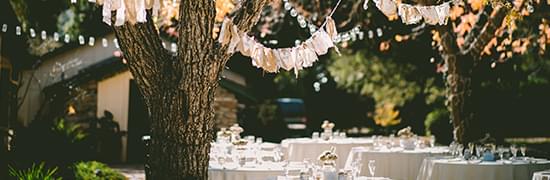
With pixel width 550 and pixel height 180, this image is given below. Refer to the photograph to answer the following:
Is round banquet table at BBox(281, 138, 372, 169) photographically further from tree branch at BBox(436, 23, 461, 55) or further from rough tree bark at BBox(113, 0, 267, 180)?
rough tree bark at BBox(113, 0, 267, 180)

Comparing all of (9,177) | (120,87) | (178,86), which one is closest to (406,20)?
(178,86)

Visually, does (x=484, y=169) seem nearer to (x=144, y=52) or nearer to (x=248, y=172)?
(x=248, y=172)

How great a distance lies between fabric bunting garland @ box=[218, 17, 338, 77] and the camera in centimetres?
641

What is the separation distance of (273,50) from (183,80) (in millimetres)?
916

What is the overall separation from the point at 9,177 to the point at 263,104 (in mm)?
14849

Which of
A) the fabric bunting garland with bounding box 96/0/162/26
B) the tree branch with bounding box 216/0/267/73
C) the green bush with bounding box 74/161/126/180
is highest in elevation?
the tree branch with bounding box 216/0/267/73

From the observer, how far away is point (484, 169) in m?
10.3

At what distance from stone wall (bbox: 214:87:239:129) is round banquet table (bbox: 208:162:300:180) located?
35.4ft

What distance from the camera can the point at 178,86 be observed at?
23.5ft

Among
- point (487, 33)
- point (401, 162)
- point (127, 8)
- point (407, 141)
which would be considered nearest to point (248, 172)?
point (401, 162)

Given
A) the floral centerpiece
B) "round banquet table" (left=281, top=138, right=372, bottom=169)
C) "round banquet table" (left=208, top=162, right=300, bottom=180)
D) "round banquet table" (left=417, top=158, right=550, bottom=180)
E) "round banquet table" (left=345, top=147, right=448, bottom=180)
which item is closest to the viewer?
"round banquet table" (left=208, top=162, right=300, bottom=180)

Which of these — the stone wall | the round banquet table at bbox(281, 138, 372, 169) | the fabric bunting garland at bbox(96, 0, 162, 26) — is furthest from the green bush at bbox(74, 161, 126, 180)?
the fabric bunting garland at bbox(96, 0, 162, 26)

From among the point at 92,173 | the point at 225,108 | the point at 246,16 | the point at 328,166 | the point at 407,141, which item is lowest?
the point at 92,173

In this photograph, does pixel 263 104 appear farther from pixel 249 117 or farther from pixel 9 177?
pixel 9 177
